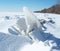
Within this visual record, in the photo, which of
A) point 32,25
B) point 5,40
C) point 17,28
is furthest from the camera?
point 17,28

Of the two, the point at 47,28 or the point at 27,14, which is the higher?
the point at 27,14

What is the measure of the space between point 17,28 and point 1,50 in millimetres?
1292

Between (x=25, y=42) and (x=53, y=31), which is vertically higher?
(x=25, y=42)

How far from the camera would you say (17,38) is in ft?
7.04

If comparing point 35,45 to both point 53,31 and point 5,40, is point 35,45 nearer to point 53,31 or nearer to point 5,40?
point 5,40

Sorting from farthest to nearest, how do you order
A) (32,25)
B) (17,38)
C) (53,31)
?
1. (53,31)
2. (32,25)
3. (17,38)

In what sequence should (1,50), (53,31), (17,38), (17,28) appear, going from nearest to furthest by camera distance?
(1,50) → (17,38) → (17,28) → (53,31)

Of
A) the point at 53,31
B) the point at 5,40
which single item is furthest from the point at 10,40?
the point at 53,31

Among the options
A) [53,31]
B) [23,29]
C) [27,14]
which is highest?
[27,14]

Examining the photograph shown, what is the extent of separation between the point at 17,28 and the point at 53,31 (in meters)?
0.88

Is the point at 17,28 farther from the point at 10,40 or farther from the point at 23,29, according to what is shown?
the point at 10,40

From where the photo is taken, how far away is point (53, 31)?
143 inches

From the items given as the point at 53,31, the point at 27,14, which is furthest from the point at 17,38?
the point at 53,31

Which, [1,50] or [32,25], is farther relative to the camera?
[32,25]
